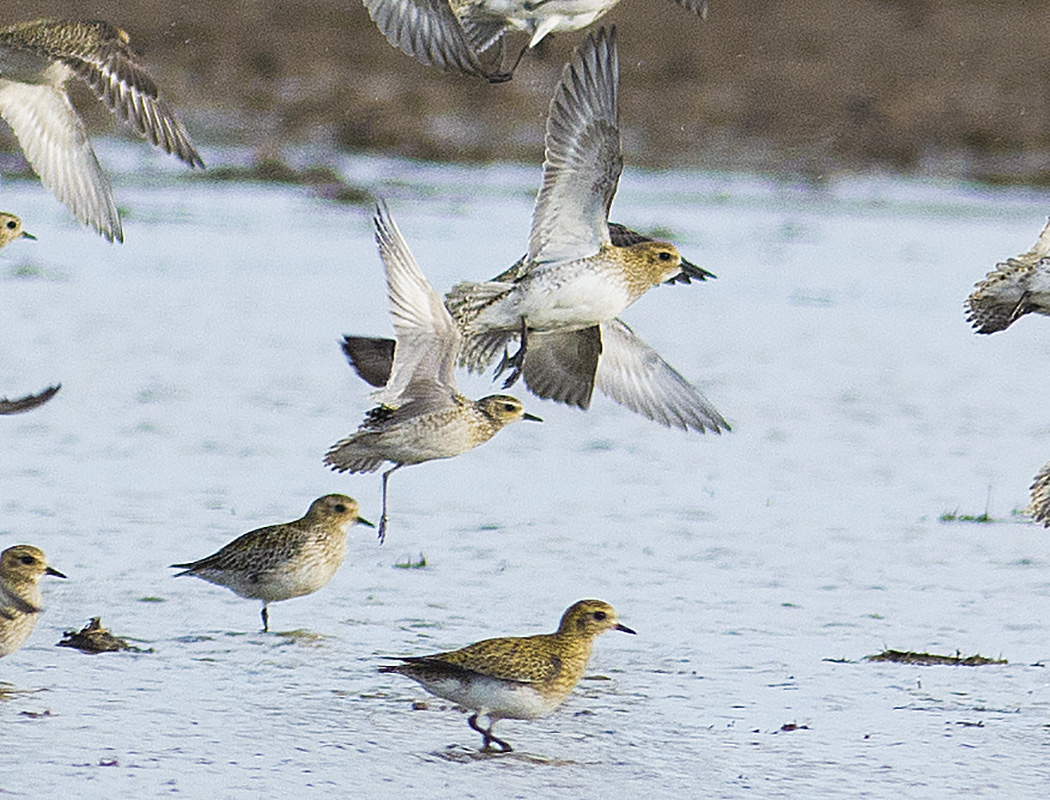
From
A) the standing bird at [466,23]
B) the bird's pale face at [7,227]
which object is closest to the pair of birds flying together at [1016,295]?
the standing bird at [466,23]

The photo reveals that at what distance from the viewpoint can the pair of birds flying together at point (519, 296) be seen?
7.57m

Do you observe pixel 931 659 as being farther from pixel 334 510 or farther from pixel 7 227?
pixel 7 227

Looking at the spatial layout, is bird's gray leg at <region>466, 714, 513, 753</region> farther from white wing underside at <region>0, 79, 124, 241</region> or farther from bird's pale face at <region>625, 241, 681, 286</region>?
white wing underside at <region>0, 79, 124, 241</region>

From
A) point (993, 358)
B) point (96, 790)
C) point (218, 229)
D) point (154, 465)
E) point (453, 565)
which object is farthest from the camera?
point (218, 229)

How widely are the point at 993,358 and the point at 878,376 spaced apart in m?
1.58

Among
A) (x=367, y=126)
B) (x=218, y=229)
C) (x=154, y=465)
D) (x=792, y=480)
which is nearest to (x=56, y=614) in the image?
(x=154, y=465)

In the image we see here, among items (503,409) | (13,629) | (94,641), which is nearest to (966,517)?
(503,409)

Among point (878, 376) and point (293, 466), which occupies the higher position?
point (878, 376)

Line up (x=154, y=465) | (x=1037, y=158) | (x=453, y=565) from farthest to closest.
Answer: (x=1037, y=158) → (x=154, y=465) → (x=453, y=565)

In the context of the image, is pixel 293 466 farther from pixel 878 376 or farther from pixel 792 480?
pixel 878 376

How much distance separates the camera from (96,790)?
5812mm

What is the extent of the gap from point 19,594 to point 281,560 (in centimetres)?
101

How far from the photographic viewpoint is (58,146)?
834cm

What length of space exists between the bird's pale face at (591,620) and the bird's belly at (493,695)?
0.41 meters
